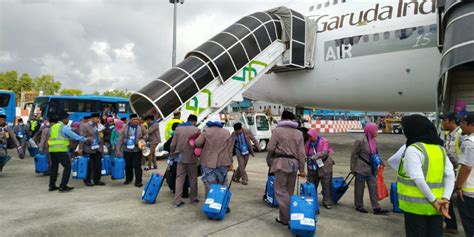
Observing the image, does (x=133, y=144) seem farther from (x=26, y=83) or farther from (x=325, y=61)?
(x=26, y=83)

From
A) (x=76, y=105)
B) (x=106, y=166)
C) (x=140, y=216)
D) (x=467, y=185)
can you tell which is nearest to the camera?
(x=467, y=185)

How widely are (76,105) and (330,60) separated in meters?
16.2

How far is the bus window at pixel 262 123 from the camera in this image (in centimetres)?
1435

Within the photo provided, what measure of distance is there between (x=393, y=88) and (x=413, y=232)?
9.89m

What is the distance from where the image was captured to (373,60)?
463 inches

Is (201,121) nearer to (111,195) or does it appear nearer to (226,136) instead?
(111,195)

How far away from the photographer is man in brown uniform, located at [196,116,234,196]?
531 centimetres

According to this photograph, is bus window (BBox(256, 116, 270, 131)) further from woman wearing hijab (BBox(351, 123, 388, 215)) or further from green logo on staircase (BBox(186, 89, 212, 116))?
woman wearing hijab (BBox(351, 123, 388, 215))

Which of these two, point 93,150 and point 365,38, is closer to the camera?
point 93,150

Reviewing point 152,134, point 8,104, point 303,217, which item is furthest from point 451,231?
point 8,104

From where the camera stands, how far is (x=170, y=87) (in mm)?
10352

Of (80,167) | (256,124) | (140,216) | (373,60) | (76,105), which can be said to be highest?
(373,60)

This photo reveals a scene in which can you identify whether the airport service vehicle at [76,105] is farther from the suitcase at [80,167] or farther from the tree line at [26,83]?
the tree line at [26,83]

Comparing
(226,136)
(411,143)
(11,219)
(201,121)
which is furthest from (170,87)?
(411,143)
